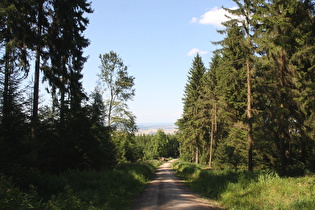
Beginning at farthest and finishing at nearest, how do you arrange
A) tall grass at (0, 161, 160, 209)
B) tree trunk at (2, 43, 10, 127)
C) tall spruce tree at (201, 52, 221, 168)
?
tall spruce tree at (201, 52, 221, 168) < tree trunk at (2, 43, 10, 127) < tall grass at (0, 161, 160, 209)

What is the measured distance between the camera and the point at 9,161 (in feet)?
27.4

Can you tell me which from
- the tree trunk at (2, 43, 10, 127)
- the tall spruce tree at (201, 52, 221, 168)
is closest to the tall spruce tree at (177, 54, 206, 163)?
the tall spruce tree at (201, 52, 221, 168)

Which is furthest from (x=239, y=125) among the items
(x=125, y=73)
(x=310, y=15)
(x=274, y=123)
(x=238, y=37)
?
(x=125, y=73)

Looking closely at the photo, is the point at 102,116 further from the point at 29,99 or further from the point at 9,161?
the point at 9,161

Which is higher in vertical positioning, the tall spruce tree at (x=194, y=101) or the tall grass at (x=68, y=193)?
the tall spruce tree at (x=194, y=101)

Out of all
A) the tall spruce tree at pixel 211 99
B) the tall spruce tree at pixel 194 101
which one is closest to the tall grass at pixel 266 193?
the tall spruce tree at pixel 211 99

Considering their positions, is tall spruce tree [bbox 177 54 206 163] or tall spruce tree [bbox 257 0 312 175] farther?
tall spruce tree [bbox 177 54 206 163]

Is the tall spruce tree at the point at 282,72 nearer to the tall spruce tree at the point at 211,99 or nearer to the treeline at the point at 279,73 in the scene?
the treeline at the point at 279,73

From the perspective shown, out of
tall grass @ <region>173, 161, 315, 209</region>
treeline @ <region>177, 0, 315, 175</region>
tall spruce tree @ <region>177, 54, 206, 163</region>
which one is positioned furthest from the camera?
tall spruce tree @ <region>177, 54, 206, 163</region>

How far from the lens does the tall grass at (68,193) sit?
5.90m

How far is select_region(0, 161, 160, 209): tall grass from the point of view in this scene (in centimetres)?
590

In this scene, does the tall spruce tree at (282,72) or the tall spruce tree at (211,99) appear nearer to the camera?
the tall spruce tree at (282,72)

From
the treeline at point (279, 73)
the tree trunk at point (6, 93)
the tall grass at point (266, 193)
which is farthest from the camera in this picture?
the treeline at point (279, 73)

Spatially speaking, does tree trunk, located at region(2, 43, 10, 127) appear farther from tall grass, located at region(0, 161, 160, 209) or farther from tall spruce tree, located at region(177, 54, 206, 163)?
tall spruce tree, located at region(177, 54, 206, 163)
